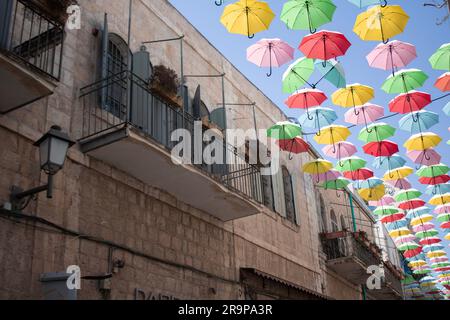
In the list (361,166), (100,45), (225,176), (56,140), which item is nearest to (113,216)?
(56,140)

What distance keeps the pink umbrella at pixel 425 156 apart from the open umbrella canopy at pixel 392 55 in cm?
365

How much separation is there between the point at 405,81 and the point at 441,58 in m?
0.95

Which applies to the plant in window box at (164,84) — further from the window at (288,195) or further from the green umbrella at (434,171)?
the green umbrella at (434,171)

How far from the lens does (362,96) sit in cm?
1271

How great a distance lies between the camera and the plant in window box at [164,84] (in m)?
9.96

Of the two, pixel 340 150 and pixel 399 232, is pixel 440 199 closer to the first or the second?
pixel 399 232

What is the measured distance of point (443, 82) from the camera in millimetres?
12000

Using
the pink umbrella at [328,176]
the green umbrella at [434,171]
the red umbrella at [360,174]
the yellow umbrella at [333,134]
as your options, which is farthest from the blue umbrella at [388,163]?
the yellow umbrella at [333,134]

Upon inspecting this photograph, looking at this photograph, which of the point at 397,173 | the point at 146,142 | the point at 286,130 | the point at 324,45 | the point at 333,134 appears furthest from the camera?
the point at 397,173

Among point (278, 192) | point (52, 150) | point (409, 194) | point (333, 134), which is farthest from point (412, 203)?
point (52, 150)

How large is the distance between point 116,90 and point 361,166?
27.0ft

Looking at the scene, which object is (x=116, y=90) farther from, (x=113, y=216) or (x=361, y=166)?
(x=361, y=166)

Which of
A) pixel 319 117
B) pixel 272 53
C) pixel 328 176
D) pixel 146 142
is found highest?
pixel 272 53

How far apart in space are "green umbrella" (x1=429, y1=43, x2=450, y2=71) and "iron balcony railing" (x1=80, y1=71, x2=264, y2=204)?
4800 millimetres
